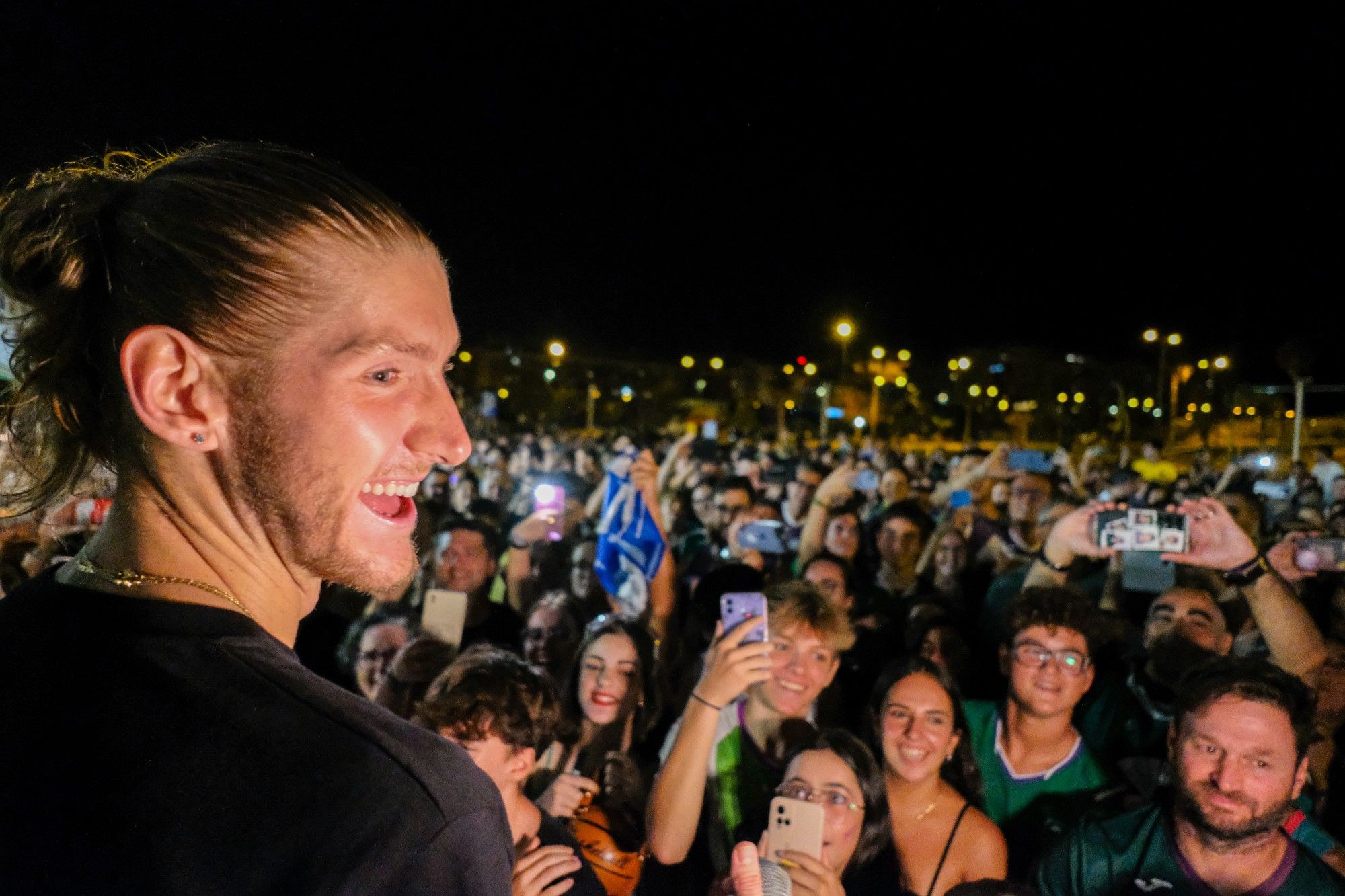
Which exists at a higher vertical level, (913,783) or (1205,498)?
(1205,498)

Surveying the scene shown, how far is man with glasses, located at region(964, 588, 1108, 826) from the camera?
3809 millimetres

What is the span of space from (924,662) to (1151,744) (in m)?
1.18

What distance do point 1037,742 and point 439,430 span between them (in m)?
3.53

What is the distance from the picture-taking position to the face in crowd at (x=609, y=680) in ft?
14.2

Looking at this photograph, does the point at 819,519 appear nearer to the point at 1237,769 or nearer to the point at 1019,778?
the point at 1019,778

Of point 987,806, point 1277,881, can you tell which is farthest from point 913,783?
point 1277,881

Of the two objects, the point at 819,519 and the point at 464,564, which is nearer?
the point at 464,564

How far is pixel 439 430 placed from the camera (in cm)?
120

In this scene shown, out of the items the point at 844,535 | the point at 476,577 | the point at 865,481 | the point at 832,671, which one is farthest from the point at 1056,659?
the point at 865,481

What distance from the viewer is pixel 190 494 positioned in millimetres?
1104

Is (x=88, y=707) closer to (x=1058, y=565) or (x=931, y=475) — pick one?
(x=1058, y=565)

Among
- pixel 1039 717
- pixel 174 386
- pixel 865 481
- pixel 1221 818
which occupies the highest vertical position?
pixel 865 481

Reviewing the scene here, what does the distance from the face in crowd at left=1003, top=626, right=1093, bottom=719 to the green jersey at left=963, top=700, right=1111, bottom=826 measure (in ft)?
0.62

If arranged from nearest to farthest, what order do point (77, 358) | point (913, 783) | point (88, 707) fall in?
point (88, 707) < point (77, 358) < point (913, 783)
